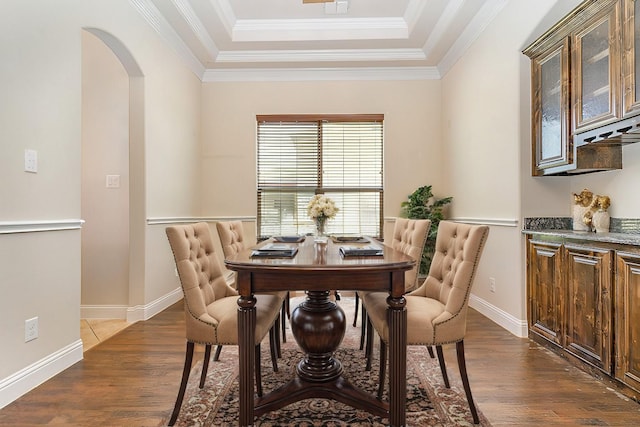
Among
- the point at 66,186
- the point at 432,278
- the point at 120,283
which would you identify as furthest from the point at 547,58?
the point at 120,283

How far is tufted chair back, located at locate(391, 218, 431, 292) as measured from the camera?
2633mm

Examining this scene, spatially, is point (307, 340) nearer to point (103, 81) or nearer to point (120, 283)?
point (120, 283)

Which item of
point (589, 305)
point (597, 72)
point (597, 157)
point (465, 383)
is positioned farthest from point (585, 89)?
point (465, 383)

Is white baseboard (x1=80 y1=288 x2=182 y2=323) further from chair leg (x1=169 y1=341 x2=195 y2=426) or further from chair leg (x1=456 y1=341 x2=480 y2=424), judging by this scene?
chair leg (x1=456 y1=341 x2=480 y2=424)

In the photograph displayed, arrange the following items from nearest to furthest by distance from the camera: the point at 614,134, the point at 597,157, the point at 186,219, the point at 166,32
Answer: the point at 614,134, the point at 597,157, the point at 166,32, the point at 186,219

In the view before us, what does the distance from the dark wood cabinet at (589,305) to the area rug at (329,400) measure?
0.78 meters

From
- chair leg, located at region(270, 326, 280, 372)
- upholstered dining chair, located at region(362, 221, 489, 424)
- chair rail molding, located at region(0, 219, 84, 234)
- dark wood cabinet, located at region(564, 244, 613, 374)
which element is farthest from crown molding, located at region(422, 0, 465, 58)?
chair rail molding, located at region(0, 219, 84, 234)

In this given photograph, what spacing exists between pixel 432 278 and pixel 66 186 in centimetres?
237

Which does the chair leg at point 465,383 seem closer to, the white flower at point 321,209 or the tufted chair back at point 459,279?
the tufted chair back at point 459,279

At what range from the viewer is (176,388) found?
83.5 inches

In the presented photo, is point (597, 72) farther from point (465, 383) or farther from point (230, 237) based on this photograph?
point (230, 237)

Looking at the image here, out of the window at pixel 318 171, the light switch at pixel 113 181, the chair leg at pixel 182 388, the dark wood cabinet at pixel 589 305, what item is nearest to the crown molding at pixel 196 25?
the window at pixel 318 171

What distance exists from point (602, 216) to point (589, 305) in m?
0.70

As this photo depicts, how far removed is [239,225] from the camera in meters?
2.96
